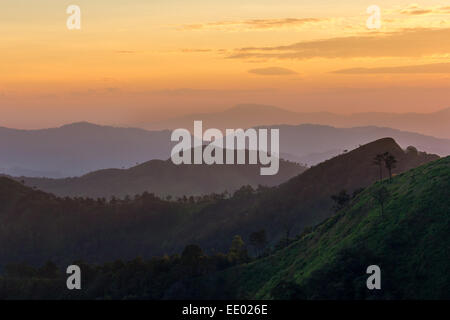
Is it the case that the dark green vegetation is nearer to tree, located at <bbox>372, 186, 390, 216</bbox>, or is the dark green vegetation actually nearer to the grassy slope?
the grassy slope

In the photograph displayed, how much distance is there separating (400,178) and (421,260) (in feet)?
161

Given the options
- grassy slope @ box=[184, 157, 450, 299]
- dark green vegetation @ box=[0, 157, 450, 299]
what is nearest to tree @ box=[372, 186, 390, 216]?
dark green vegetation @ box=[0, 157, 450, 299]

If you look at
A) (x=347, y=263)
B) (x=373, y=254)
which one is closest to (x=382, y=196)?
(x=373, y=254)

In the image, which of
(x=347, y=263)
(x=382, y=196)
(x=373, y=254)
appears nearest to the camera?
(x=347, y=263)

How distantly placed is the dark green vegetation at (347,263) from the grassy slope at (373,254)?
19 centimetres

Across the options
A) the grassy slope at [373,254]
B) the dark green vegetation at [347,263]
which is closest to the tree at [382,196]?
the dark green vegetation at [347,263]

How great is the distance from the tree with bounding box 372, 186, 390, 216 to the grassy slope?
1.74m

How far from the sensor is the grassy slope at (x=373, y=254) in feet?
422

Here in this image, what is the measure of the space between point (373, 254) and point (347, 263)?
5.67 m

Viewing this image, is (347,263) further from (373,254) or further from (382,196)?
(382,196)

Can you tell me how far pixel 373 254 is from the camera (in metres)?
138

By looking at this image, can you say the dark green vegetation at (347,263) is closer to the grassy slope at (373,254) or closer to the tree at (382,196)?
the grassy slope at (373,254)
